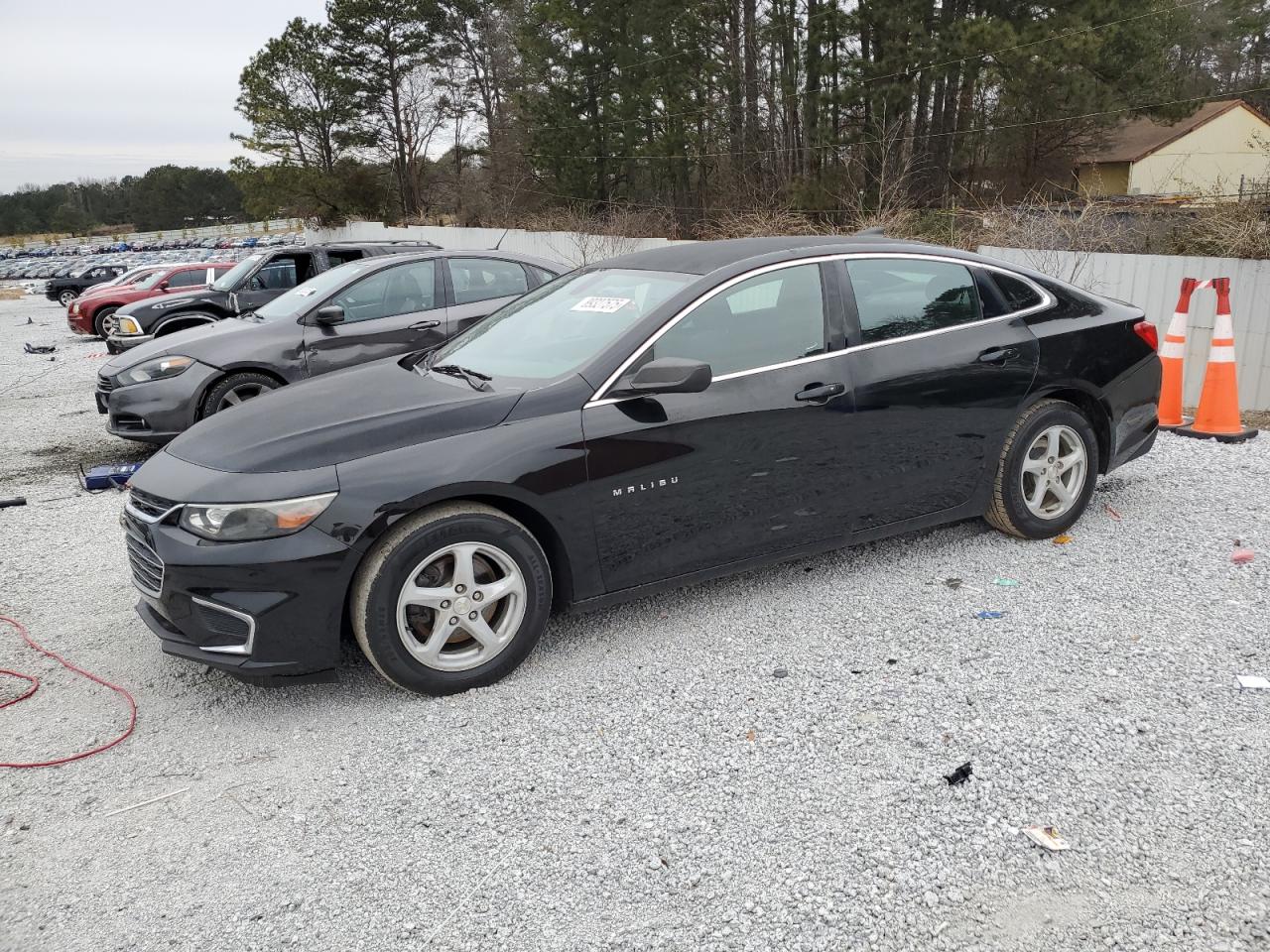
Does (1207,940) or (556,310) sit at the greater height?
(556,310)

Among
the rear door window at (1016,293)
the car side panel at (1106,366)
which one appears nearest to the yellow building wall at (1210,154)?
the car side panel at (1106,366)

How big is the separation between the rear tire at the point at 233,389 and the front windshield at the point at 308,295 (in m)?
0.59

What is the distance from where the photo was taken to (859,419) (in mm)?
4473

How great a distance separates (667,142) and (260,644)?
1370 inches

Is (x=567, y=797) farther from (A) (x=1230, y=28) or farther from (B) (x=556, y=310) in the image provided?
(A) (x=1230, y=28)

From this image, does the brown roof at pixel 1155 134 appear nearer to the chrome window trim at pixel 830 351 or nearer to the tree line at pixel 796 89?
the tree line at pixel 796 89

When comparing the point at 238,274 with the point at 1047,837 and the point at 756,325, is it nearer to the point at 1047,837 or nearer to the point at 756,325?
the point at 756,325

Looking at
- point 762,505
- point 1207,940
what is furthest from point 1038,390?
point 1207,940

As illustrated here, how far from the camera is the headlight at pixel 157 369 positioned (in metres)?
A: 8.14

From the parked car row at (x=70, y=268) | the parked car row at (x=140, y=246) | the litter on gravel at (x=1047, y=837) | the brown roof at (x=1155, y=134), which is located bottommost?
the litter on gravel at (x=1047, y=837)

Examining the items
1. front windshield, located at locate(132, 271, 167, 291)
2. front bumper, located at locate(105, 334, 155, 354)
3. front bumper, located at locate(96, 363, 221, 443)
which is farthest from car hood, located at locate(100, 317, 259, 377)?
front windshield, located at locate(132, 271, 167, 291)

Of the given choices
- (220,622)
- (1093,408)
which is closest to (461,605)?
(220,622)

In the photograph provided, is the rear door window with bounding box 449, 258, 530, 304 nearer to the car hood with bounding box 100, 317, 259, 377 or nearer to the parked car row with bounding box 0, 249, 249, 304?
the car hood with bounding box 100, 317, 259, 377

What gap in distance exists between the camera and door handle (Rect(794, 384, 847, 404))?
435cm
